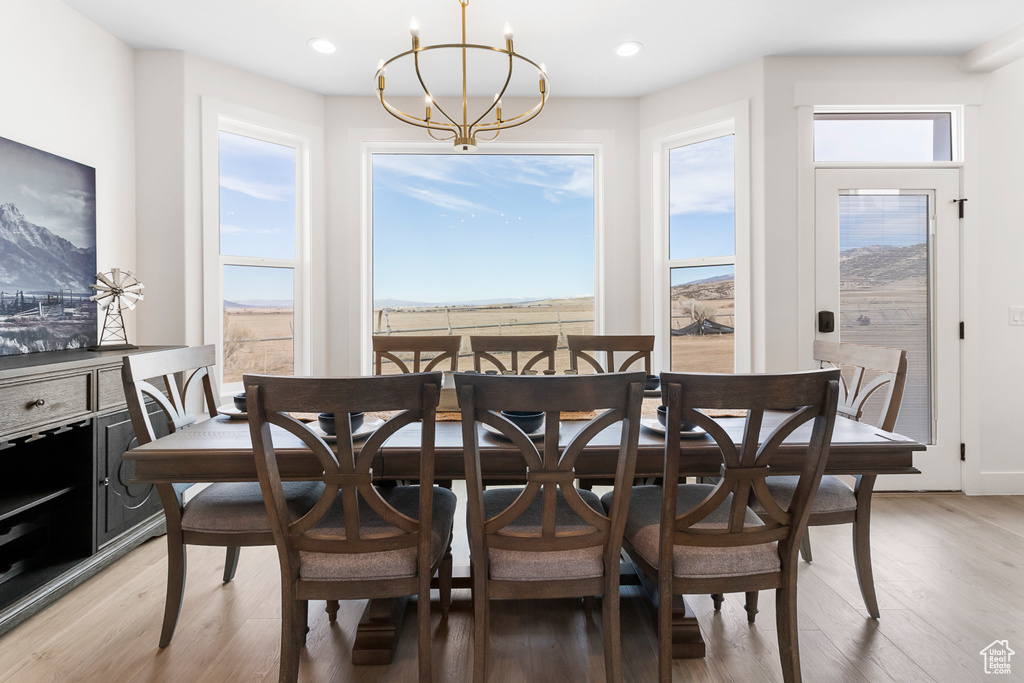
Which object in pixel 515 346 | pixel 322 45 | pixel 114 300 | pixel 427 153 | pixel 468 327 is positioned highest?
pixel 322 45

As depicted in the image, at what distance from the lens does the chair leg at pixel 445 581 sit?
1.93 metres

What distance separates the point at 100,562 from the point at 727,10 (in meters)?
4.03

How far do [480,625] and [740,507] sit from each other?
781 millimetres

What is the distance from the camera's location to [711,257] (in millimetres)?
3600

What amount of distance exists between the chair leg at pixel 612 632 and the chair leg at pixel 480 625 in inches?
12.9

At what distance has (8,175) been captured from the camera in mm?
2324

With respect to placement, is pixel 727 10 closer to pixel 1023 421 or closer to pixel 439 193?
pixel 439 193

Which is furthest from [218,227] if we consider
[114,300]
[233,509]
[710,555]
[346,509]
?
[710,555]

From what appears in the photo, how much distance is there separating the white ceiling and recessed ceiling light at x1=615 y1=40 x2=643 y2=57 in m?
0.04

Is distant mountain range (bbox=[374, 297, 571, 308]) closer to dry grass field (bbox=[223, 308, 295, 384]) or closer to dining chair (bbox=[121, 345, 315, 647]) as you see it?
dry grass field (bbox=[223, 308, 295, 384])

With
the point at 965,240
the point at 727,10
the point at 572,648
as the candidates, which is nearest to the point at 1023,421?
the point at 965,240

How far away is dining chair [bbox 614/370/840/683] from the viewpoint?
1.29 meters

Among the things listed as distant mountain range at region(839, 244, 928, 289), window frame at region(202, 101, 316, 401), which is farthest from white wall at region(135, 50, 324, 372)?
distant mountain range at region(839, 244, 928, 289)

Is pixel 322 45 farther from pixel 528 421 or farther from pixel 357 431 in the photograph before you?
pixel 528 421
